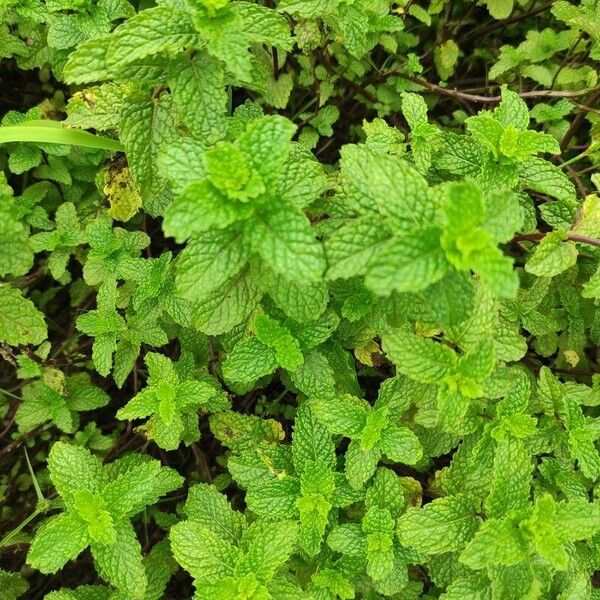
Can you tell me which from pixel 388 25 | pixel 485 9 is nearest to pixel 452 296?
pixel 388 25

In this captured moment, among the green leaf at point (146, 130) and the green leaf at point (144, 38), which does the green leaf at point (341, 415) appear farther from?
the green leaf at point (144, 38)

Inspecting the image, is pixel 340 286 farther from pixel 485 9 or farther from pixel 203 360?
pixel 485 9

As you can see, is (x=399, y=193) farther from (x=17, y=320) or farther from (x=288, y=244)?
(x=17, y=320)

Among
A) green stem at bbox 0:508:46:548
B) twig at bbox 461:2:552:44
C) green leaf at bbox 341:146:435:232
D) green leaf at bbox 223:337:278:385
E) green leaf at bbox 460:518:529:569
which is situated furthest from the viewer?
twig at bbox 461:2:552:44

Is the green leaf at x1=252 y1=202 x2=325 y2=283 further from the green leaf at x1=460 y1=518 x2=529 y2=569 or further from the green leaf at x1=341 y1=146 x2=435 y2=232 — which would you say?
the green leaf at x1=460 y1=518 x2=529 y2=569

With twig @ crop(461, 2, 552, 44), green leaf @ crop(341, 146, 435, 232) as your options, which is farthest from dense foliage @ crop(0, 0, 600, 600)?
twig @ crop(461, 2, 552, 44)

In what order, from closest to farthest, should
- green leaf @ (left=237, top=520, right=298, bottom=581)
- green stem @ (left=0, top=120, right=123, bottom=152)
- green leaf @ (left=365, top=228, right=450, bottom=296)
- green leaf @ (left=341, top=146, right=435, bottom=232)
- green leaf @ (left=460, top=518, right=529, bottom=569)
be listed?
green leaf @ (left=365, top=228, right=450, bottom=296) → green leaf @ (left=341, top=146, right=435, bottom=232) → green leaf @ (left=460, top=518, right=529, bottom=569) → green leaf @ (left=237, top=520, right=298, bottom=581) → green stem @ (left=0, top=120, right=123, bottom=152)

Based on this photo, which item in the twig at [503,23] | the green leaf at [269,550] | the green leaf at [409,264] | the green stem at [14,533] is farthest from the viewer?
the twig at [503,23]

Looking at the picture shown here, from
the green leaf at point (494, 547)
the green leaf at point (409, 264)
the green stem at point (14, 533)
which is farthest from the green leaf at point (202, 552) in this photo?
the green leaf at point (409, 264)

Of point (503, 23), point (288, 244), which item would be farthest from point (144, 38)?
point (503, 23)
